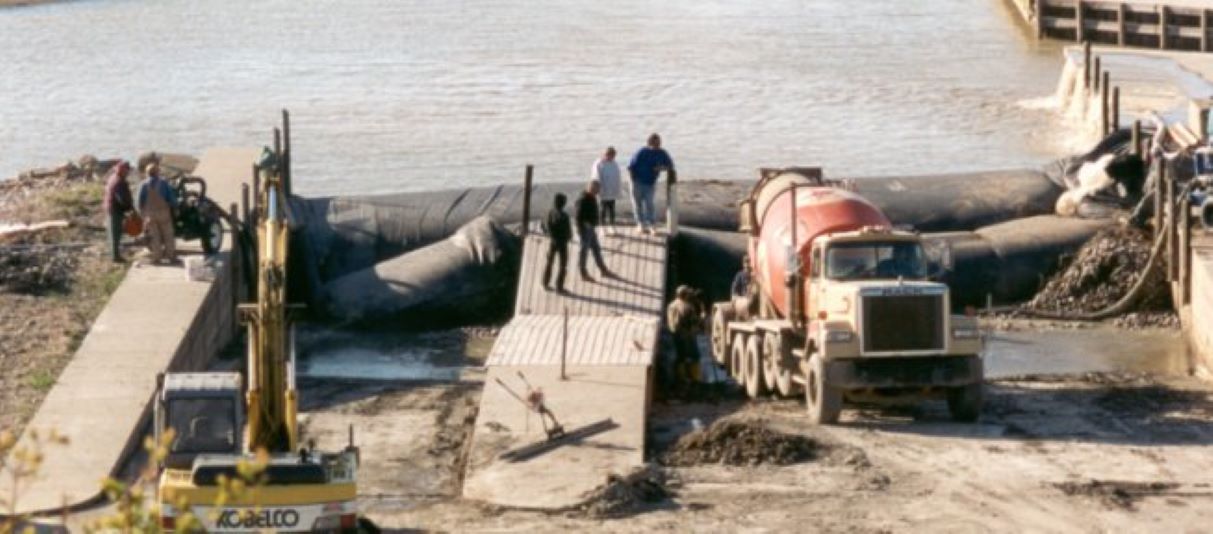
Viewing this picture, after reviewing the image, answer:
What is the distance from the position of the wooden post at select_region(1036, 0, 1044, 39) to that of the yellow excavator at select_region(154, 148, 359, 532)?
50.6 metres

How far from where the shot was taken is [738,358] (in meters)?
29.7

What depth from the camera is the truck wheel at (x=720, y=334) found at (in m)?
30.3

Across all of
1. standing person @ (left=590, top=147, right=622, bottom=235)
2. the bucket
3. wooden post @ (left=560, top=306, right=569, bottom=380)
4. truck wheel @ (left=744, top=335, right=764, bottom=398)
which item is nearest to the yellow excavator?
wooden post @ (left=560, top=306, right=569, bottom=380)

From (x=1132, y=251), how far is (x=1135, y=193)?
2679mm

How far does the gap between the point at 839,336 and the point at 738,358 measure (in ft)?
12.6

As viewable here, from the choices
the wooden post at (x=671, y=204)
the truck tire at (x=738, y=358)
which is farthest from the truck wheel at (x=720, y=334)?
the wooden post at (x=671, y=204)

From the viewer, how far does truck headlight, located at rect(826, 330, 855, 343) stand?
2591cm

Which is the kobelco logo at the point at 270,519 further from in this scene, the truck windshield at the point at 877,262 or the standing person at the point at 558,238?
the standing person at the point at 558,238

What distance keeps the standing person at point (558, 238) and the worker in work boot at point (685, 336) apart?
2.47 meters

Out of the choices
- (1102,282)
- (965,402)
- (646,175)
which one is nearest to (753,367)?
(965,402)

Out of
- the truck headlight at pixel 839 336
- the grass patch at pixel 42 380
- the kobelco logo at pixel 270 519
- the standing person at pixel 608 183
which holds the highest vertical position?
the standing person at pixel 608 183

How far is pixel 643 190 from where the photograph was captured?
33.7 meters

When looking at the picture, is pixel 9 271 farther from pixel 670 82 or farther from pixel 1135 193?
pixel 670 82

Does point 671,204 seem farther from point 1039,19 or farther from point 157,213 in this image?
point 1039,19
